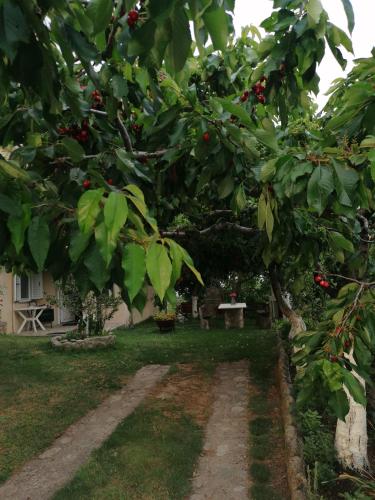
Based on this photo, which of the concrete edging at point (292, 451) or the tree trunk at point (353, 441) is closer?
the concrete edging at point (292, 451)

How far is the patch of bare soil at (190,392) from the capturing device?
264 inches

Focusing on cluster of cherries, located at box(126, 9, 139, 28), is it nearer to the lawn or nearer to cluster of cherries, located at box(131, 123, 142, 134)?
cluster of cherries, located at box(131, 123, 142, 134)

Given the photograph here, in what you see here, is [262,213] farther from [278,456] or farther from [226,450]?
[226,450]

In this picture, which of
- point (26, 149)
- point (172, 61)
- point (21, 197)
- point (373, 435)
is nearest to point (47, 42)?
point (21, 197)

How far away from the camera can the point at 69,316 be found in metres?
17.1

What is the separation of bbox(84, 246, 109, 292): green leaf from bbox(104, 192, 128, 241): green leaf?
0.16 metres

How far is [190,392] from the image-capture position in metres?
7.71

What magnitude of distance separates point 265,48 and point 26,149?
1740 mm

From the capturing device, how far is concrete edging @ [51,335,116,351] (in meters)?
10.9

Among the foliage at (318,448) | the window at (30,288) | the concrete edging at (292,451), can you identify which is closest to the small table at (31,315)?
the window at (30,288)

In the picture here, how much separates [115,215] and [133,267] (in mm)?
149

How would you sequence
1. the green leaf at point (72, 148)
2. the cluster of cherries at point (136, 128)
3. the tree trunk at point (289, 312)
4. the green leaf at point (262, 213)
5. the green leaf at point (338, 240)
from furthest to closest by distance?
the tree trunk at point (289, 312) → the cluster of cherries at point (136, 128) → the green leaf at point (338, 240) → the green leaf at point (262, 213) → the green leaf at point (72, 148)

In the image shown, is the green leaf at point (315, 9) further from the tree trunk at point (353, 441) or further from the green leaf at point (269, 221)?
the tree trunk at point (353, 441)

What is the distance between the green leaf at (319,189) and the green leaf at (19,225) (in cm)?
123
